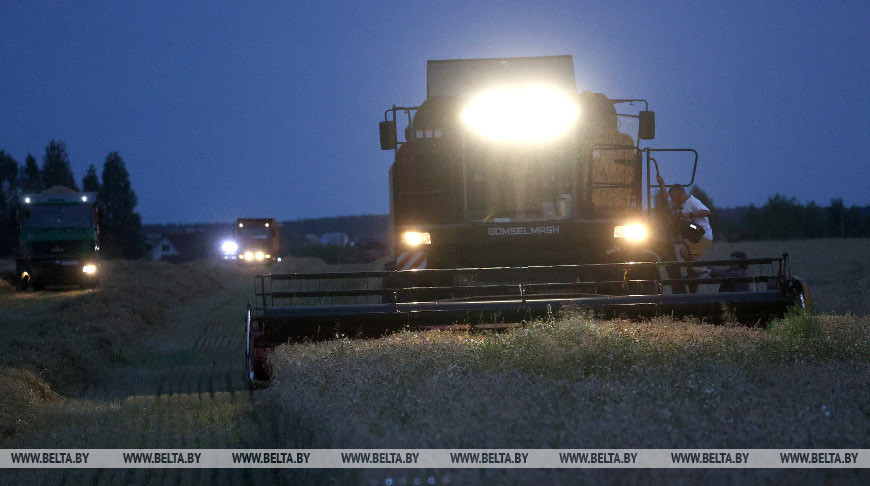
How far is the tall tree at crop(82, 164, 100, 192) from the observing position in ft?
290

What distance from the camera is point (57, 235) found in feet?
115

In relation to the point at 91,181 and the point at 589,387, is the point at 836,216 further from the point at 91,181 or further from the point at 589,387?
the point at 589,387

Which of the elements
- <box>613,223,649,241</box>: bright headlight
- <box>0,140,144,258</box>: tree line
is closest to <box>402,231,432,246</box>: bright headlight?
<box>613,223,649,241</box>: bright headlight

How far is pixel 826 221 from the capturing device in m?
92.4

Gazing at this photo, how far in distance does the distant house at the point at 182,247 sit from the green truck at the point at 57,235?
258 ft

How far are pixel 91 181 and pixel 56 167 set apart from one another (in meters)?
6.41

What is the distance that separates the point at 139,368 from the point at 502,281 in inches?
217

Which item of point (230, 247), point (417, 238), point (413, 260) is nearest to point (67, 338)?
A: point (413, 260)

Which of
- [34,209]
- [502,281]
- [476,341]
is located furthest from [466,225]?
[34,209]

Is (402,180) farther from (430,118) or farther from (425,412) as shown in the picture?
(425,412)

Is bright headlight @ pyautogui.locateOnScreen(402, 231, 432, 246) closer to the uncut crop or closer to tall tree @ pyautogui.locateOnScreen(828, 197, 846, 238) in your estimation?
the uncut crop

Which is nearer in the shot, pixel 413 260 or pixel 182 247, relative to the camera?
pixel 413 260

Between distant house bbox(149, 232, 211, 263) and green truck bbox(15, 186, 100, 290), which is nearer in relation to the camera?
green truck bbox(15, 186, 100, 290)

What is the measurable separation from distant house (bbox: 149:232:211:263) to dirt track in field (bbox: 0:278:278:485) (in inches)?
4047
